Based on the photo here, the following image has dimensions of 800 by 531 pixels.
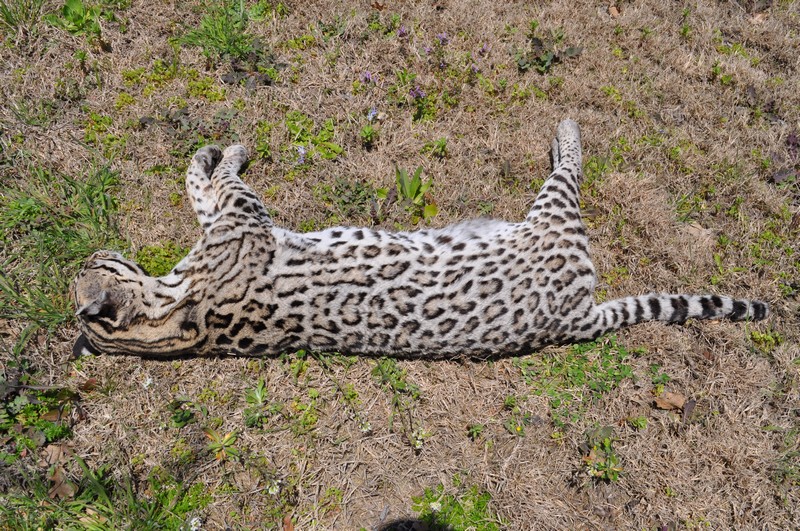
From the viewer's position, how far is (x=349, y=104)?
616 centimetres

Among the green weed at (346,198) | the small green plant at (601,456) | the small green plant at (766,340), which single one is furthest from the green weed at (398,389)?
the small green plant at (766,340)

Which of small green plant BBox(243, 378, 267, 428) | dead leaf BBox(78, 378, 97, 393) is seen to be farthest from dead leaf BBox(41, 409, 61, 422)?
small green plant BBox(243, 378, 267, 428)

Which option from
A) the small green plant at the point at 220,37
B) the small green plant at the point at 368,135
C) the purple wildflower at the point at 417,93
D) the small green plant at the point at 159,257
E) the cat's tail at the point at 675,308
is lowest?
the cat's tail at the point at 675,308

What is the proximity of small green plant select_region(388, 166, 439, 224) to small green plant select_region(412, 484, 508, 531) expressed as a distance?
2617 mm

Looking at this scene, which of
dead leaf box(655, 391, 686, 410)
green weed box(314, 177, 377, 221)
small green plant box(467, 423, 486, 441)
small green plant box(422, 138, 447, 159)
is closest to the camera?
small green plant box(467, 423, 486, 441)

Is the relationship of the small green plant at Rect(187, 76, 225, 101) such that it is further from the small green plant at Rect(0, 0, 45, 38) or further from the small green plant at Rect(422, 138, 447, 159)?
the small green plant at Rect(422, 138, 447, 159)

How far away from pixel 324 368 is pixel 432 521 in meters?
1.60

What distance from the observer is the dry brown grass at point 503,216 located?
4.72 m

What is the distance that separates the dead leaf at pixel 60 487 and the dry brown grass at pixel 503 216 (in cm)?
26

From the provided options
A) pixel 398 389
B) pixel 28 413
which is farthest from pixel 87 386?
pixel 398 389

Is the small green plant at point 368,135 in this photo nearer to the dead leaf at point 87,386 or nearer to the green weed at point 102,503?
the dead leaf at point 87,386

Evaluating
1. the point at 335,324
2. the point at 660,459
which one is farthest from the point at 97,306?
the point at 660,459

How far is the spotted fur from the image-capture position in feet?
14.5

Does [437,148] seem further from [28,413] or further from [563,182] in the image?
[28,413]
